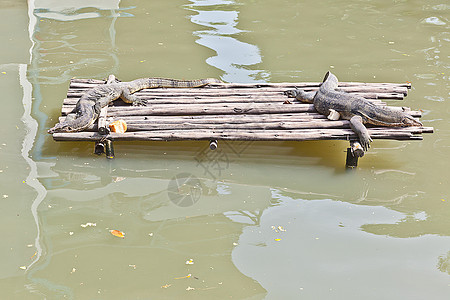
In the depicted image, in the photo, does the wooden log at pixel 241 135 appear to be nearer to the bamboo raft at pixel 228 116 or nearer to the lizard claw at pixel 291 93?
the bamboo raft at pixel 228 116

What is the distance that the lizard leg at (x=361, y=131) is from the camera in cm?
621

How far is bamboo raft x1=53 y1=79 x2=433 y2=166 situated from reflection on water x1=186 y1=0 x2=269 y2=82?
138 centimetres

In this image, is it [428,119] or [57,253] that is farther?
[428,119]

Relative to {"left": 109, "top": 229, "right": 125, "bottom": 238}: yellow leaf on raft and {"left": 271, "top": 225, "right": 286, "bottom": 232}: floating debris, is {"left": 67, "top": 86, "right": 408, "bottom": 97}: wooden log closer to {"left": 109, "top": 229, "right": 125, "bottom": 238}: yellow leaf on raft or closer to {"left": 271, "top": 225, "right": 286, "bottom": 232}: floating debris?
{"left": 271, "top": 225, "right": 286, "bottom": 232}: floating debris

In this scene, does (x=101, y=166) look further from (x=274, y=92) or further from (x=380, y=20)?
(x=380, y=20)

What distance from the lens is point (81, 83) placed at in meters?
7.66

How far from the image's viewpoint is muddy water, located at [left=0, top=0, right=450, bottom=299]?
4.68 meters

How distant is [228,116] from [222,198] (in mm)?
1334

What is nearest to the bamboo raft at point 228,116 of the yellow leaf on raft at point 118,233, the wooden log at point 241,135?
the wooden log at point 241,135

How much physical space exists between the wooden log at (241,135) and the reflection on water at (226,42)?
7.92 feet

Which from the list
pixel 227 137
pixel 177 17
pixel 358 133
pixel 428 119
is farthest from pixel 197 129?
pixel 177 17

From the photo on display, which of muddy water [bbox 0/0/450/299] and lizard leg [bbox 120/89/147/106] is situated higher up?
lizard leg [bbox 120/89/147/106]

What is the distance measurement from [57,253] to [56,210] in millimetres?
745

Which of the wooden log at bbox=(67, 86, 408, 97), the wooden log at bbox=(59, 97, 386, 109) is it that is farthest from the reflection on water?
the wooden log at bbox=(59, 97, 386, 109)
